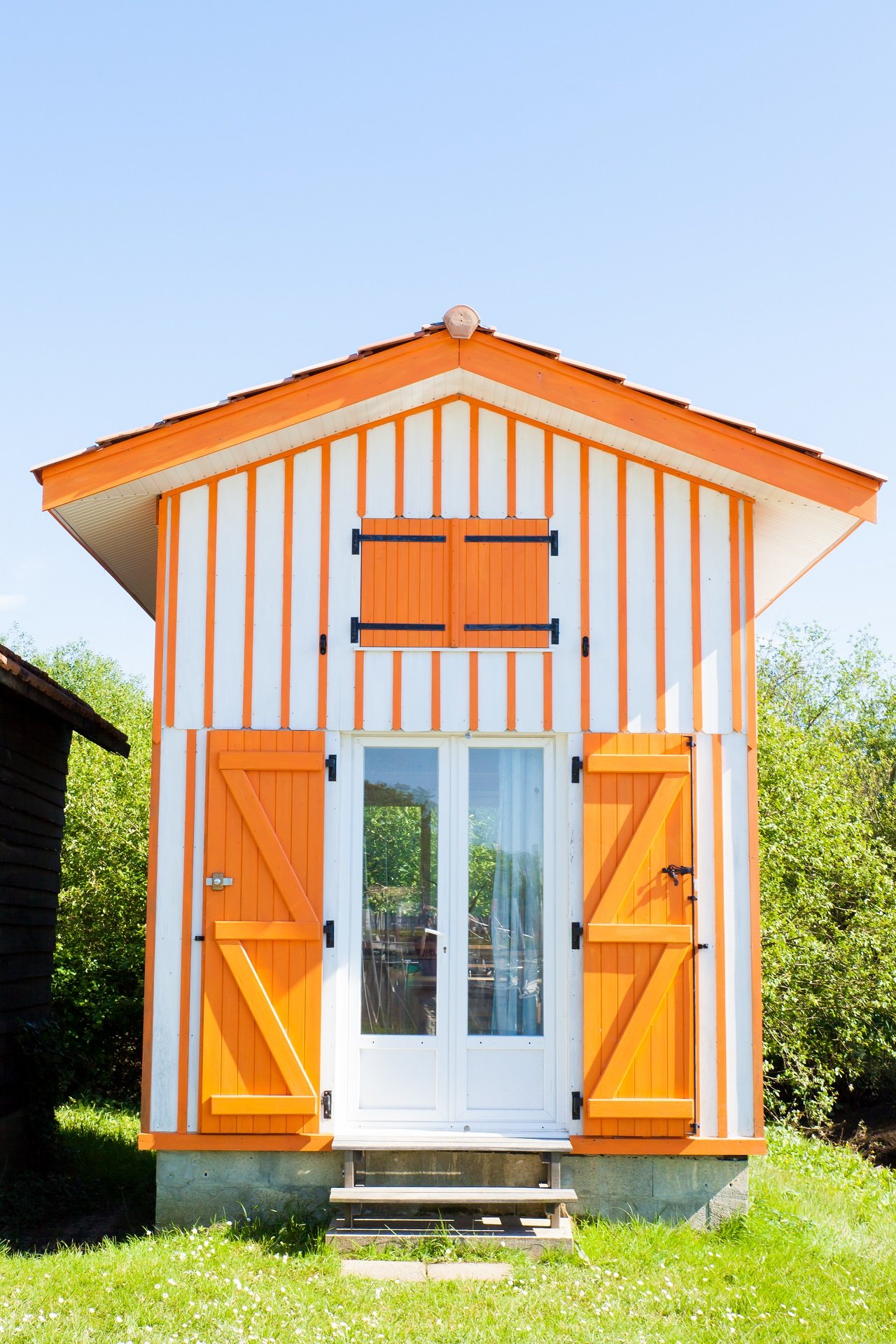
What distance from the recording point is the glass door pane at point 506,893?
20.2ft

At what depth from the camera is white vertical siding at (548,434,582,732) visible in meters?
6.32

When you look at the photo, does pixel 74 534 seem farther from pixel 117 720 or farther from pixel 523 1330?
pixel 117 720

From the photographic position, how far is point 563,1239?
5.46 meters

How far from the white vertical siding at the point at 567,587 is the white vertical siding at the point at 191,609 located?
1999 mm

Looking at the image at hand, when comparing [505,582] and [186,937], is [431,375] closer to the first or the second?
[505,582]

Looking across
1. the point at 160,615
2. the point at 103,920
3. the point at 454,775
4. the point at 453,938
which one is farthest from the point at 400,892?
the point at 103,920

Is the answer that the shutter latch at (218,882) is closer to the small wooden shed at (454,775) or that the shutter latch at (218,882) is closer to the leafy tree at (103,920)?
the small wooden shed at (454,775)

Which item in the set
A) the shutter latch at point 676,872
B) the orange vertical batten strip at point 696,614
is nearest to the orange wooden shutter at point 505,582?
the orange vertical batten strip at point 696,614

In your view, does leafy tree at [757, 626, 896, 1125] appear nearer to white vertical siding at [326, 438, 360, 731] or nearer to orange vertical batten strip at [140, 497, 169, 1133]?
white vertical siding at [326, 438, 360, 731]

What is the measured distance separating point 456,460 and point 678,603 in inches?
60.4

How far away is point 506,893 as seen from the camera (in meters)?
6.28

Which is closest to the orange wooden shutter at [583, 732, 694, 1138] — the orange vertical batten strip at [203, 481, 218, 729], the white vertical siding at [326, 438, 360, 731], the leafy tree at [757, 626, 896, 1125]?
the white vertical siding at [326, 438, 360, 731]

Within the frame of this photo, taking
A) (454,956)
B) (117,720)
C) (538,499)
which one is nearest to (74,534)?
(538,499)

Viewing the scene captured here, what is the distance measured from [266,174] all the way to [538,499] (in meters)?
3.65
